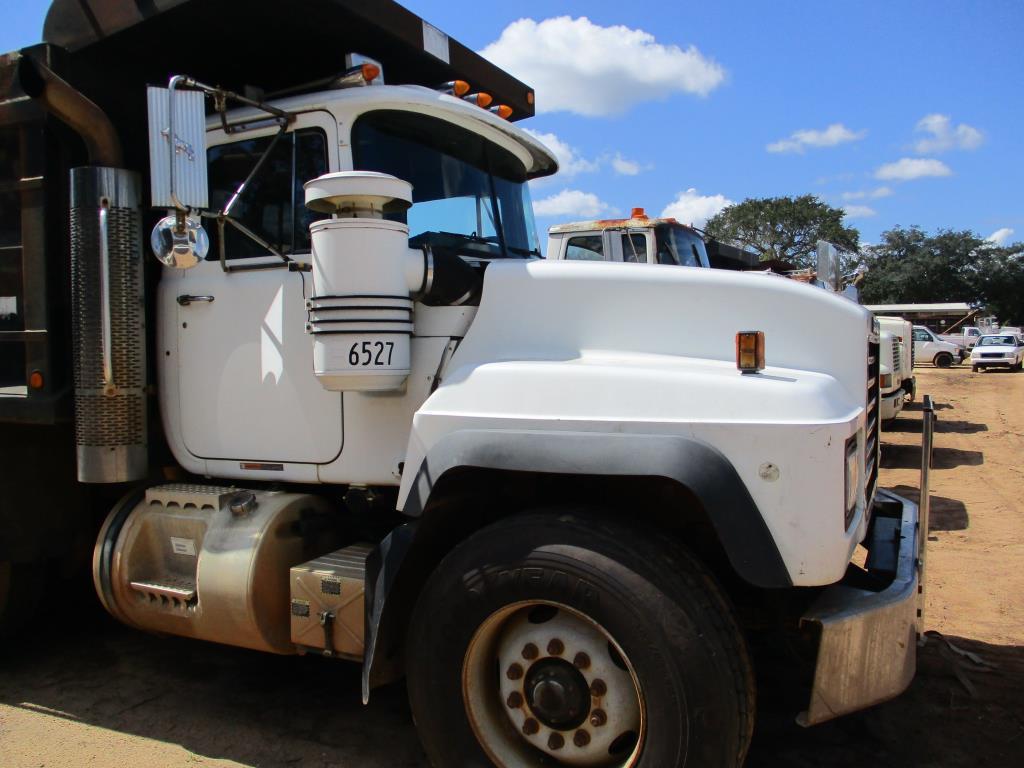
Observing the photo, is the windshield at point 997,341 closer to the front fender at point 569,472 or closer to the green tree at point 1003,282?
A: the front fender at point 569,472

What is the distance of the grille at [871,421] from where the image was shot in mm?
3094

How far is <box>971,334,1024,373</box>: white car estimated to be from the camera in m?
28.5

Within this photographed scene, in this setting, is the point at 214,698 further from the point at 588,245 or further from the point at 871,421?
the point at 588,245

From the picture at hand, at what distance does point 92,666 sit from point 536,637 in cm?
280

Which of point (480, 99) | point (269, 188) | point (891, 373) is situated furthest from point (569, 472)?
point (891, 373)

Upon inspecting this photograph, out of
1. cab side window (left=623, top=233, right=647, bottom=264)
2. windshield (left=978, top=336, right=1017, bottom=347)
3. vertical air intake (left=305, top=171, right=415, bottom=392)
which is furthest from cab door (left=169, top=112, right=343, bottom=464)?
windshield (left=978, top=336, right=1017, bottom=347)

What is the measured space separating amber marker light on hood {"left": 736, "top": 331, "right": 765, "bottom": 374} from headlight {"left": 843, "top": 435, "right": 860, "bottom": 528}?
1.17 feet

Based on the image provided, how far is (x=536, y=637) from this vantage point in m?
2.62

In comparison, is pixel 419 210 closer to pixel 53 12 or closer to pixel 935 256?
pixel 53 12

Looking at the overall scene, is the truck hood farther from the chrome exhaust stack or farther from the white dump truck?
the chrome exhaust stack

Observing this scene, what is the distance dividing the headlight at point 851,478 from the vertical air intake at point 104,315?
2.95 m

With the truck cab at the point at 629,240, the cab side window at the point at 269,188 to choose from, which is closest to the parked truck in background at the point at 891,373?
the truck cab at the point at 629,240

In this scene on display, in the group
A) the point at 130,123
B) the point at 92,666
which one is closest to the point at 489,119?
the point at 130,123

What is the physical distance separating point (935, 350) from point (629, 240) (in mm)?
27625
